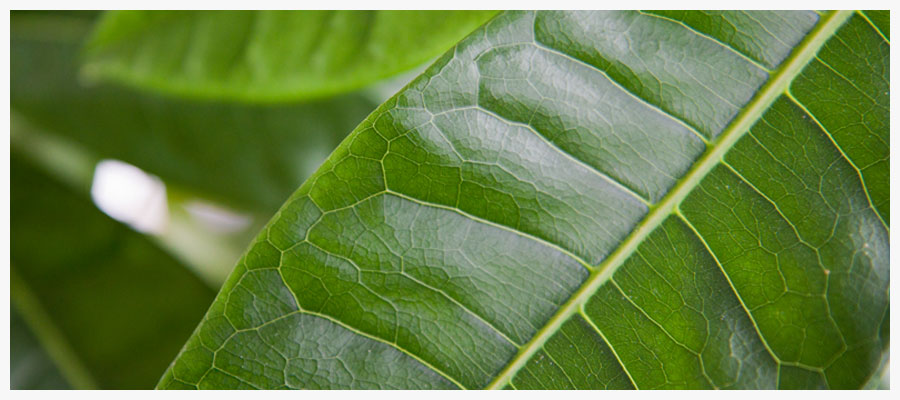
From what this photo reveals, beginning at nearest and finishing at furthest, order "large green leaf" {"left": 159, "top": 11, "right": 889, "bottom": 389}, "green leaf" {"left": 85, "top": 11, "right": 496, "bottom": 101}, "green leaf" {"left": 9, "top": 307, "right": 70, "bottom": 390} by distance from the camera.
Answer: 1. "large green leaf" {"left": 159, "top": 11, "right": 889, "bottom": 389}
2. "green leaf" {"left": 85, "top": 11, "right": 496, "bottom": 101}
3. "green leaf" {"left": 9, "top": 307, "right": 70, "bottom": 390}

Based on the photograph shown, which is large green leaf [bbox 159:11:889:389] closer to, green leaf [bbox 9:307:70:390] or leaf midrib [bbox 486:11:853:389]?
leaf midrib [bbox 486:11:853:389]

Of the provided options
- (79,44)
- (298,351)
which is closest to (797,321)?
(298,351)

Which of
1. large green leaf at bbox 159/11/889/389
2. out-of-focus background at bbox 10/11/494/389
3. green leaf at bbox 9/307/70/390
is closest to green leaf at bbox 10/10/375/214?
out-of-focus background at bbox 10/11/494/389

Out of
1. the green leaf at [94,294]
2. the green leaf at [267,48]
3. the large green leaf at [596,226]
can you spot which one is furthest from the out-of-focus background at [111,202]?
the large green leaf at [596,226]

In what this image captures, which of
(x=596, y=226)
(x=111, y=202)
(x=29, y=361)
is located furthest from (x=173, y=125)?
(x=596, y=226)

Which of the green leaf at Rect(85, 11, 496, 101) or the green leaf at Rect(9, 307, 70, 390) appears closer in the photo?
the green leaf at Rect(85, 11, 496, 101)

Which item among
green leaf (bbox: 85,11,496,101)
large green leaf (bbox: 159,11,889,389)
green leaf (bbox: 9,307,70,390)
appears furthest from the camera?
green leaf (bbox: 9,307,70,390)

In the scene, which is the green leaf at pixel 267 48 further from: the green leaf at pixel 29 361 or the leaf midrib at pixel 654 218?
the green leaf at pixel 29 361
